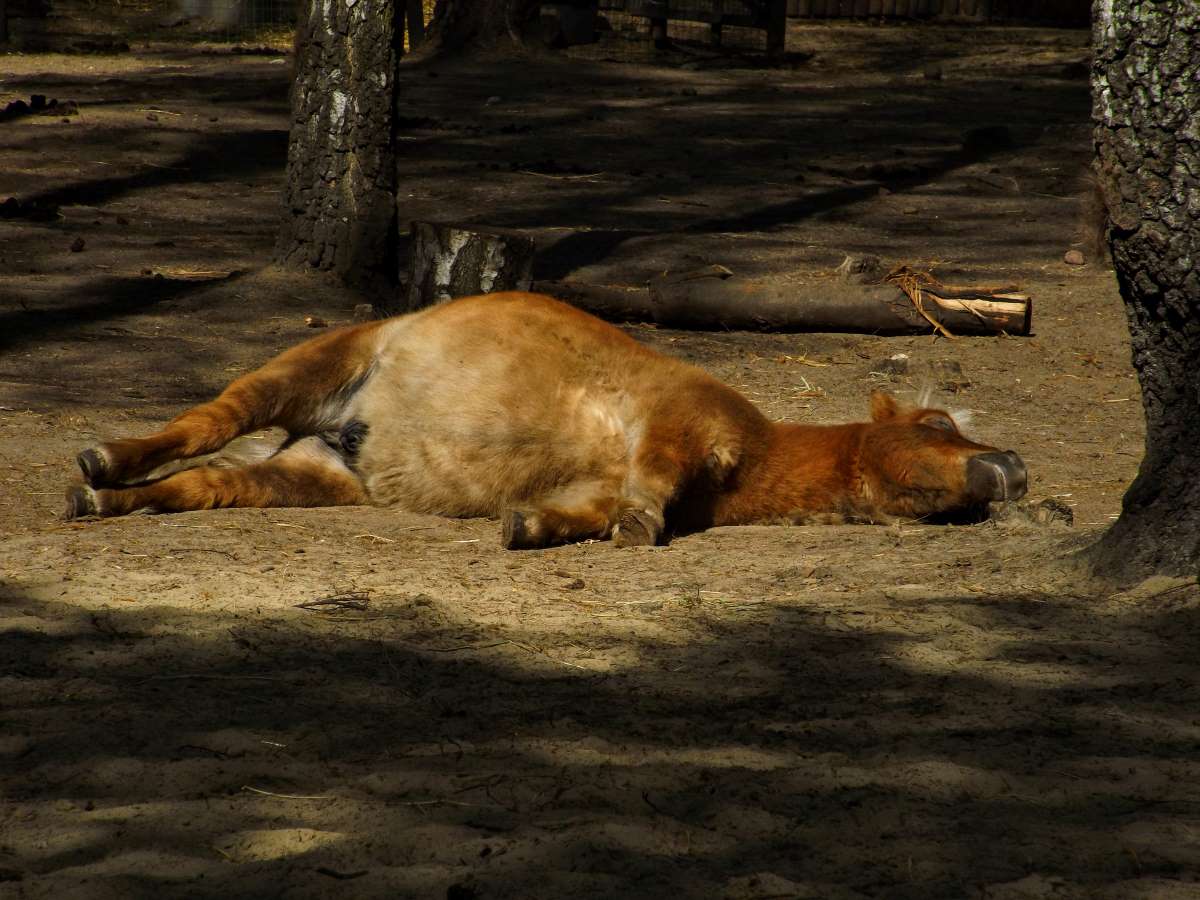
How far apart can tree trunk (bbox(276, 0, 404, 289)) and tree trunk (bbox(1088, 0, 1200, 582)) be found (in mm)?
6002

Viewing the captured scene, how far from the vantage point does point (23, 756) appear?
3094 millimetres

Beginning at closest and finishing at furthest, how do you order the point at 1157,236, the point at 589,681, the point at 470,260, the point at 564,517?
1. the point at 589,681
2. the point at 1157,236
3. the point at 564,517
4. the point at 470,260

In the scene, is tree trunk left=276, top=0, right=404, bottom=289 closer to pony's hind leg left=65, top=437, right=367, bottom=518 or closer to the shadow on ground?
pony's hind leg left=65, top=437, right=367, bottom=518

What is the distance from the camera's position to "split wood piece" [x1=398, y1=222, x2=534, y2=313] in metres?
8.09

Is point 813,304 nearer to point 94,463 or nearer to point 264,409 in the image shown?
point 264,409

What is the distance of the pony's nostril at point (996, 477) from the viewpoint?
5.06 meters

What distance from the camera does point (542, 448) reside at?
539 centimetres

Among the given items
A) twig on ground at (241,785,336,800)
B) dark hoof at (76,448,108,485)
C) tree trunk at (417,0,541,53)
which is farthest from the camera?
tree trunk at (417,0,541,53)

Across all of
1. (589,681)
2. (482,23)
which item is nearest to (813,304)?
(589,681)

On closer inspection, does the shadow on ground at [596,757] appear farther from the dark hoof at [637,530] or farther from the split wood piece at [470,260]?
the split wood piece at [470,260]

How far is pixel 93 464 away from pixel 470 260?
3.37 metres

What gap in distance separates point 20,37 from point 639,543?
61.5ft

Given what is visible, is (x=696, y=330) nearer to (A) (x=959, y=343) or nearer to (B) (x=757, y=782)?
(A) (x=959, y=343)

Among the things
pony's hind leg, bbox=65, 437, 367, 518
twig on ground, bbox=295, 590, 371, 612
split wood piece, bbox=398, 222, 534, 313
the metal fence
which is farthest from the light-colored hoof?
the metal fence
